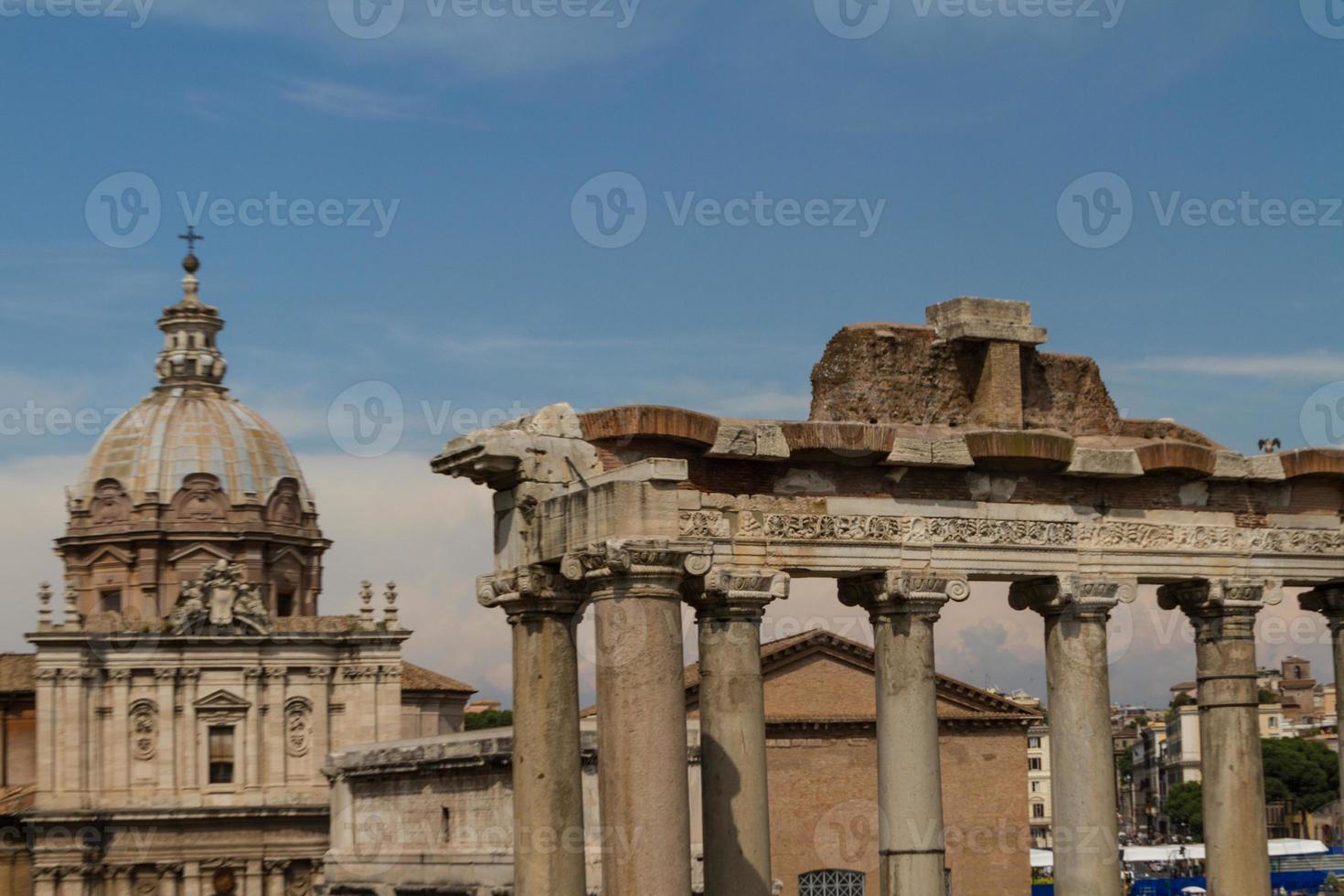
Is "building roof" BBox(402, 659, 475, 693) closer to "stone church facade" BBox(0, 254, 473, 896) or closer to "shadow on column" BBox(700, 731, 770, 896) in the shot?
"stone church facade" BBox(0, 254, 473, 896)

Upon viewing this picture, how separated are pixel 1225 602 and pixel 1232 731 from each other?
4.27 ft

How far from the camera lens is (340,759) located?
174 feet

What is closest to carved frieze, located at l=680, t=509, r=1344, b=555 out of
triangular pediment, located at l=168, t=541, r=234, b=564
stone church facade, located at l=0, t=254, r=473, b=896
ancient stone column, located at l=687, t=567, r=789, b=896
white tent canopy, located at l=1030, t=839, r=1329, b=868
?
ancient stone column, located at l=687, t=567, r=789, b=896

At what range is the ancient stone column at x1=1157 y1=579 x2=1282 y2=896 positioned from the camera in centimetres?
2130

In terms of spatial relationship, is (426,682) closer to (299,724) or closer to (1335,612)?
(299,724)

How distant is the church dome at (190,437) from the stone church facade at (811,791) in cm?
1565

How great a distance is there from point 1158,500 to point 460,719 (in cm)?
5367

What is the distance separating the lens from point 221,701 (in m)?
62.1

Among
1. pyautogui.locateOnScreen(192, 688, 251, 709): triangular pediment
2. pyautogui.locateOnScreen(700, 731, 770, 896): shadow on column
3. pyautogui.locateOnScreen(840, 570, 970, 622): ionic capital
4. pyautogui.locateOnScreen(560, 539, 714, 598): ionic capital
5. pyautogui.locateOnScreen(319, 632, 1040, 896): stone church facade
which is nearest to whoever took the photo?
pyautogui.locateOnScreen(560, 539, 714, 598): ionic capital

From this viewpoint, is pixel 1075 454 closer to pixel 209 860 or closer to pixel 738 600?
pixel 738 600

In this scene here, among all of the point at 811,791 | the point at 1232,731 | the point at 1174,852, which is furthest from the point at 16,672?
the point at 1232,731

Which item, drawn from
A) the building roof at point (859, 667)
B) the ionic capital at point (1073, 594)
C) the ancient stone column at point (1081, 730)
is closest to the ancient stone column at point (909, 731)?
the ionic capital at point (1073, 594)

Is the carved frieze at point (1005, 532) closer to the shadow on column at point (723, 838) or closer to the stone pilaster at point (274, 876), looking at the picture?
the shadow on column at point (723, 838)

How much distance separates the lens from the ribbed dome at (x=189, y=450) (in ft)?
218
